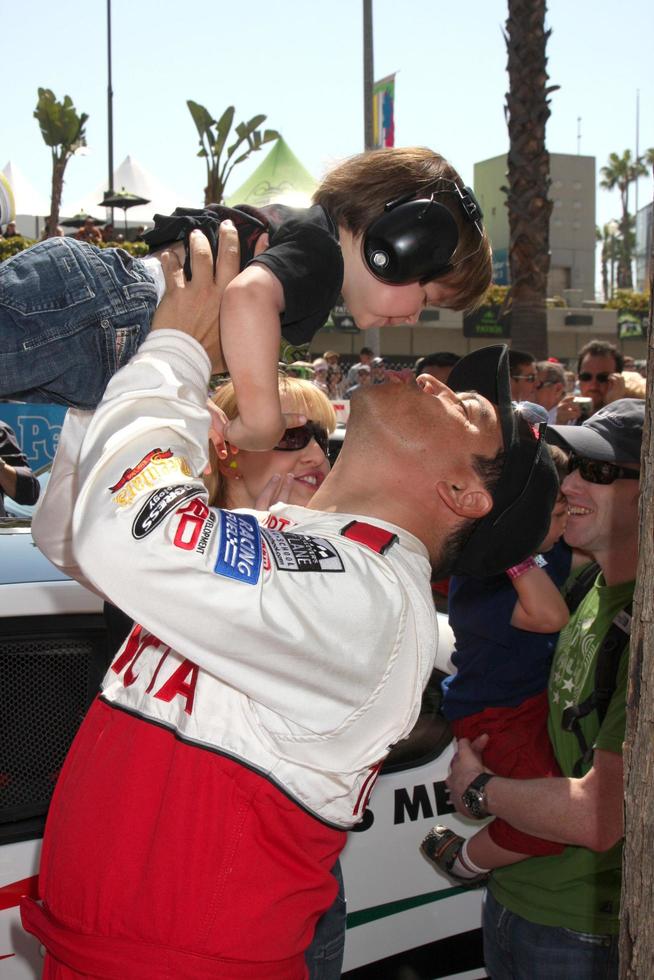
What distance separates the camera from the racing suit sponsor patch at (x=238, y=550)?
1406 millimetres

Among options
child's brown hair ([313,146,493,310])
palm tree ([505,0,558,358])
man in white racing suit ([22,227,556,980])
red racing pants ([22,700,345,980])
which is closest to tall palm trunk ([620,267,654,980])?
man in white racing suit ([22,227,556,980])

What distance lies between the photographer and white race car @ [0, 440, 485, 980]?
2600 millimetres

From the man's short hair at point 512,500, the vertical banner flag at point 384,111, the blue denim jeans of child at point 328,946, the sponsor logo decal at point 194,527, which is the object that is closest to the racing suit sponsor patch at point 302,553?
the sponsor logo decal at point 194,527

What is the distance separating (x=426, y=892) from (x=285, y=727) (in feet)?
5.89

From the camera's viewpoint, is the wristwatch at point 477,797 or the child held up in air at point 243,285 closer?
the child held up in air at point 243,285

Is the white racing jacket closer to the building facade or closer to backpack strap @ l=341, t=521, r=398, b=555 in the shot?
backpack strap @ l=341, t=521, r=398, b=555

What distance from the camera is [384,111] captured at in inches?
593

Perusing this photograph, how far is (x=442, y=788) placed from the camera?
3092mm

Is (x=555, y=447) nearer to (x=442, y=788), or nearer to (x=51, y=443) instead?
(x=442, y=788)

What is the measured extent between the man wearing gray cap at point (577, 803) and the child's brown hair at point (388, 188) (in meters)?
0.90

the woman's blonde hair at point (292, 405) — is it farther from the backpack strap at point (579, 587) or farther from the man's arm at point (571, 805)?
the man's arm at point (571, 805)

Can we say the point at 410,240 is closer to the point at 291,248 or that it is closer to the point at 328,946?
the point at 291,248

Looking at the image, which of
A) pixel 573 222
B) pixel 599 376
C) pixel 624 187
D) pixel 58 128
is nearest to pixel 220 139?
pixel 58 128

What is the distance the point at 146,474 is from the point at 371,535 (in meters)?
0.43
